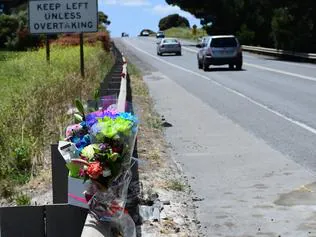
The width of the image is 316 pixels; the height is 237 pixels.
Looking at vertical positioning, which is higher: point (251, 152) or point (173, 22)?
point (251, 152)

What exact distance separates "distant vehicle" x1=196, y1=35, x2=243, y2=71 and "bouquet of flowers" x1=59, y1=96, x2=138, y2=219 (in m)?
27.8

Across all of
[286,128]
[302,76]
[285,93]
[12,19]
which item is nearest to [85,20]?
[286,128]

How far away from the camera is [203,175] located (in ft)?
27.0

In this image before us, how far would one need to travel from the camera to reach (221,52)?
32531mm

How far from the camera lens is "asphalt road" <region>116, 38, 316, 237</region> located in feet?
20.3

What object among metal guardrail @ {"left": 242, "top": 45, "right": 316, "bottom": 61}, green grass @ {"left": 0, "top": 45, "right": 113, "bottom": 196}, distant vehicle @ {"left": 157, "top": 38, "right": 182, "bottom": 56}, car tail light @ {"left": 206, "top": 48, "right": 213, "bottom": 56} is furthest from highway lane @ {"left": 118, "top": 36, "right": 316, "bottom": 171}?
distant vehicle @ {"left": 157, "top": 38, "right": 182, "bottom": 56}

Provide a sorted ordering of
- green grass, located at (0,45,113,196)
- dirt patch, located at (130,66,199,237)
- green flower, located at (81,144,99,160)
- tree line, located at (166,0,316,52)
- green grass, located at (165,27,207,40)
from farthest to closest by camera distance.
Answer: green grass, located at (165,27,207,40) → tree line, located at (166,0,316,52) → green grass, located at (0,45,113,196) → dirt patch, located at (130,66,199,237) → green flower, located at (81,144,99,160)

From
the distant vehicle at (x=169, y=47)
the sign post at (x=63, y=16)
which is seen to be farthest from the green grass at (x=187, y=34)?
the sign post at (x=63, y=16)

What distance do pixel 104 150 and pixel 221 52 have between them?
28.6 m

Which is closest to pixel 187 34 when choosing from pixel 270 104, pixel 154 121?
pixel 270 104

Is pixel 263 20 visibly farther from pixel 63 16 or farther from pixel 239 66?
pixel 63 16

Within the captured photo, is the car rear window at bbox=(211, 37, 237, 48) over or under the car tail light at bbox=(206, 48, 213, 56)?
over

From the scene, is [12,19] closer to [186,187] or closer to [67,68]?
[67,68]

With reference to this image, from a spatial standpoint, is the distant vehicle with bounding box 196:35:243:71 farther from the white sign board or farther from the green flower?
the green flower
